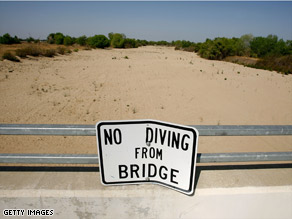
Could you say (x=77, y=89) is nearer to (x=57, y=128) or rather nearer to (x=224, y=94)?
(x=224, y=94)

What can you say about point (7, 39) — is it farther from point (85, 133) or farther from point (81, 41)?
point (85, 133)

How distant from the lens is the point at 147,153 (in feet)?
5.80

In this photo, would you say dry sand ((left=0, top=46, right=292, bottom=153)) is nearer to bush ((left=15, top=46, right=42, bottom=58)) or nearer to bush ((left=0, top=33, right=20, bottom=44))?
bush ((left=15, top=46, right=42, bottom=58))

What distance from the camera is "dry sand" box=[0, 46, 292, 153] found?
7.51 m

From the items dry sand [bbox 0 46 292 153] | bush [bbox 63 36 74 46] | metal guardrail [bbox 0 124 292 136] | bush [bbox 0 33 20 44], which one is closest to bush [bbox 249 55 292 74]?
dry sand [bbox 0 46 292 153]

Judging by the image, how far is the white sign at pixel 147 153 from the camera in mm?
1646

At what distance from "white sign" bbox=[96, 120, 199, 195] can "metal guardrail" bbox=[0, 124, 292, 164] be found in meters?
0.23

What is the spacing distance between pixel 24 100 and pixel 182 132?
1098cm

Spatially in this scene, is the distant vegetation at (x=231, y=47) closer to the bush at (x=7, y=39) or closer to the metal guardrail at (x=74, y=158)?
the bush at (x=7, y=39)

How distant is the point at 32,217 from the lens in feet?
6.14

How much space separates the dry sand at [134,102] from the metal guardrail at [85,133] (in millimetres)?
5071

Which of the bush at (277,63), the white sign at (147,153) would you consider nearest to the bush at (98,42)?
the bush at (277,63)

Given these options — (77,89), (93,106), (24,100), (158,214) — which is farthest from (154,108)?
(158,214)

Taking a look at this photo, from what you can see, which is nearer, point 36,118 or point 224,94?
point 36,118
